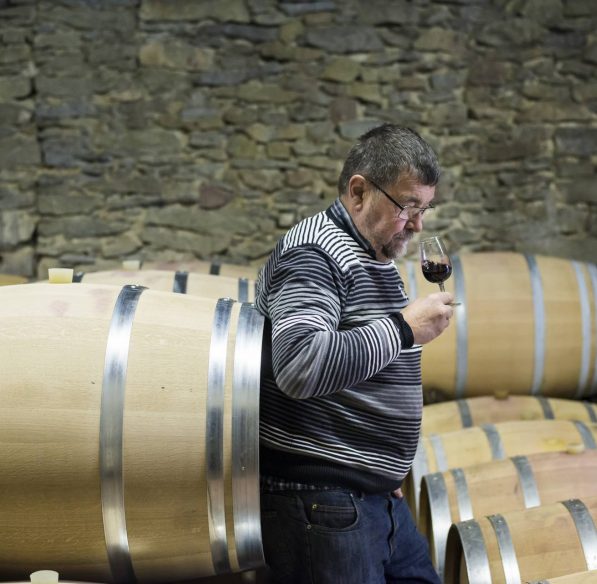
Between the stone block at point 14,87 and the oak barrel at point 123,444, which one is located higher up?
the stone block at point 14,87

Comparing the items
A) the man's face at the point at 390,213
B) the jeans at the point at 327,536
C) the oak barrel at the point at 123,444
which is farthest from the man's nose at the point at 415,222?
the jeans at the point at 327,536

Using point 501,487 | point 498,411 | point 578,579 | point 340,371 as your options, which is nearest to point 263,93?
point 498,411

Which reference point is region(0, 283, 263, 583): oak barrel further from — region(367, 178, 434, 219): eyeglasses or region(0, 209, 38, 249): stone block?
region(0, 209, 38, 249): stone block

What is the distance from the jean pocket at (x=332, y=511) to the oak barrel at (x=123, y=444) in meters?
0.14

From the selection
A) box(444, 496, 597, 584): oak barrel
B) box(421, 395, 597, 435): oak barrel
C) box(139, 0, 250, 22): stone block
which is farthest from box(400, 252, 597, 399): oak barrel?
box(139, 0, 250, 22): stone block

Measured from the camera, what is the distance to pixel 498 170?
589 centimetres

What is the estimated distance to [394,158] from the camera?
2.21m

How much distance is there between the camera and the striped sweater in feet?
6.68

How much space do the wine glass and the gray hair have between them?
0.79 feet

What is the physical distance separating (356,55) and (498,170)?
44.2 inches

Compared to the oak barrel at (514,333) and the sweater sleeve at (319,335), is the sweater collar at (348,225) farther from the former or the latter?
the oak barrel at (514,333)

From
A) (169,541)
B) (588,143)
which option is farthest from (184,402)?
(588,143)

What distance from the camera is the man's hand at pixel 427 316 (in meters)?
2.09

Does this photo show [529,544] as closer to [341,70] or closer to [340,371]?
[340,371]
